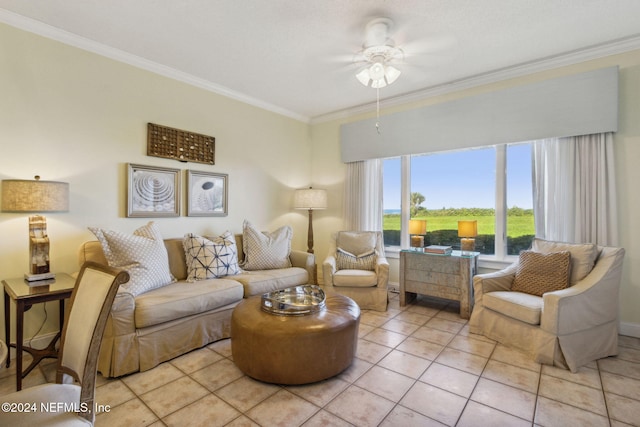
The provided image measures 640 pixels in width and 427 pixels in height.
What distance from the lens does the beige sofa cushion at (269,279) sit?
9.85 ft

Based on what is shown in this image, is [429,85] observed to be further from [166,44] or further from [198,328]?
[198,328]

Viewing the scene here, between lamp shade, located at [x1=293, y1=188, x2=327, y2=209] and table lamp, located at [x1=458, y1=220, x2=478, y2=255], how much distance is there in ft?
5.94

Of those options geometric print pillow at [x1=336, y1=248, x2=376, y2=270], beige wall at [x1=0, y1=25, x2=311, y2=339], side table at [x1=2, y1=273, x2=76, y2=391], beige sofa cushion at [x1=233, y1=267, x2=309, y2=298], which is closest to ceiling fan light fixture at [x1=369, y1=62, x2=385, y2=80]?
beige wall at [x1=0, y1=25, x2=311, y2=339]

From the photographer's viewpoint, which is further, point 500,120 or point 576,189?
point 500,120

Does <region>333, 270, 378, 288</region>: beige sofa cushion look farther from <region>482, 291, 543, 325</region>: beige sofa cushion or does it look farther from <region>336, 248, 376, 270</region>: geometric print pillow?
<region>482, 291, 543, 325</region>: beige sofa cushion

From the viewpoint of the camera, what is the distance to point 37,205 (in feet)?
7.06

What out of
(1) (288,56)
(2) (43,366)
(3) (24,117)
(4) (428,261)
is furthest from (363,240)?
(3) (24,117)

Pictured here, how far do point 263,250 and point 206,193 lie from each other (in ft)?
3.06

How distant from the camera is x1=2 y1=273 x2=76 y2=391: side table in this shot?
76.0 inches

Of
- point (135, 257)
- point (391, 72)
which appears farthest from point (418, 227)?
point (135, 257)

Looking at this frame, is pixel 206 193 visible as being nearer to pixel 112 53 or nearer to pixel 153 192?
pixel 153 192

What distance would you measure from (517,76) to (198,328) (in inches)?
155

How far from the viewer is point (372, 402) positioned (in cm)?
187

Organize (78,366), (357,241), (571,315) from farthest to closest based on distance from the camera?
(357,241)
(571,315)
(78,366)
